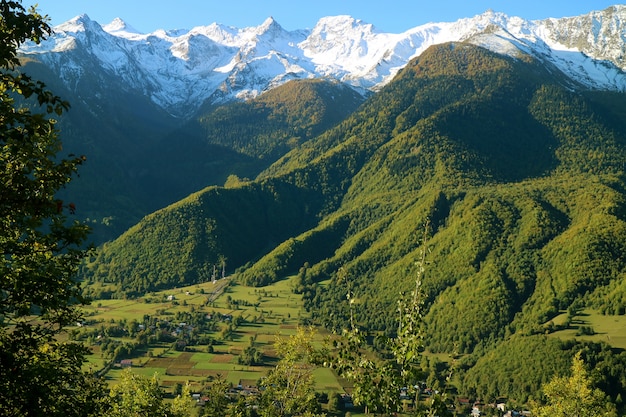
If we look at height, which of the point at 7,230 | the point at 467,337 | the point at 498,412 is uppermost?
the point at 7,230

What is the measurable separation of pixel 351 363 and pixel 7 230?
34.8 feet

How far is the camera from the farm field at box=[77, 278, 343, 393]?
135750 millimetres

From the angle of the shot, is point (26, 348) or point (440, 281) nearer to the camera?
point (26, 348)

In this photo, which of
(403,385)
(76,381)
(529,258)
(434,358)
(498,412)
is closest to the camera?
(403,385)

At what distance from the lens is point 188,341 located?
163 meters

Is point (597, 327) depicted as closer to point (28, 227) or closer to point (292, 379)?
point (292, 379)

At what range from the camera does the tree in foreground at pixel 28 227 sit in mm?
13883

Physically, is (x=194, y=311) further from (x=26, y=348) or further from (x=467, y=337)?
(x=26, y=348)

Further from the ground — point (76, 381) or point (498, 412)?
point (76, 381)

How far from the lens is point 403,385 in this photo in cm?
1396

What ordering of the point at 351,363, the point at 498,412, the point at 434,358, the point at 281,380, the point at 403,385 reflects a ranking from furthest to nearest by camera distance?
the point at 434,358 → the point at 498,412 → the point at 281,380 → the point at 351,363 → the point at 403,385

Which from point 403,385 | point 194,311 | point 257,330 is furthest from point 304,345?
point 194,311

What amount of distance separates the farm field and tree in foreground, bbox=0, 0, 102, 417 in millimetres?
110613

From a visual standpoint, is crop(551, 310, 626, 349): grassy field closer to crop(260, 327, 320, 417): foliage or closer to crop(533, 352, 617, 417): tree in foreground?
crop(533, 352, 617, 417): tree in foreground
